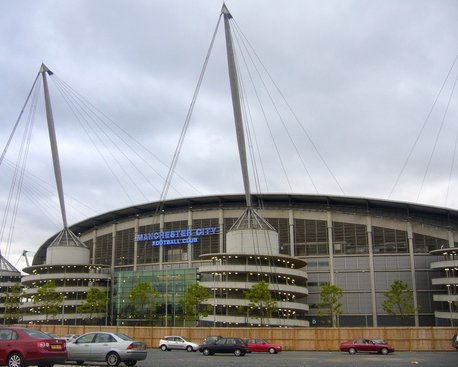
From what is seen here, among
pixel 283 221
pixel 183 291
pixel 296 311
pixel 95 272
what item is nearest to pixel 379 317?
pixel 296 311

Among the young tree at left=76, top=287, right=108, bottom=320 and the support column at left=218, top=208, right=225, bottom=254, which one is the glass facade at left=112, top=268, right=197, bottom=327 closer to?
the support column at left=218, top=208, right=225, bottom=254

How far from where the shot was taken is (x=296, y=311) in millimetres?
91750

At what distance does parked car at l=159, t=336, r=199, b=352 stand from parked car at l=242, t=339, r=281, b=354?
5178 millimetres

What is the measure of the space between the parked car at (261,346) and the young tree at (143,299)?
137ft

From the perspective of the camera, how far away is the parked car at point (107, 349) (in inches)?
1032

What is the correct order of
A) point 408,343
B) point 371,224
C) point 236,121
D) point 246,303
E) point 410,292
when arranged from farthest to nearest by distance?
point 371,224, point 410,292, point 246,303, point 236,121, point 408,343

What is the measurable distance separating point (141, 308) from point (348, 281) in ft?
121

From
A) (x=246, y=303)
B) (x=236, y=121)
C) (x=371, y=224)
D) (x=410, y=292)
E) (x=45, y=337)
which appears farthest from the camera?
(x=371, y=224)

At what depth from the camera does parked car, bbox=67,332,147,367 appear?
2620 centimetres

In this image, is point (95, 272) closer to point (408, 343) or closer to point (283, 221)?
point (283, 221)

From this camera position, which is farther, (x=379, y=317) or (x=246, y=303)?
(x=379, y=317)

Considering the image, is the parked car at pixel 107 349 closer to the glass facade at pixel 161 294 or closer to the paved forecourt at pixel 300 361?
the paved forecourt at pixel 300 361

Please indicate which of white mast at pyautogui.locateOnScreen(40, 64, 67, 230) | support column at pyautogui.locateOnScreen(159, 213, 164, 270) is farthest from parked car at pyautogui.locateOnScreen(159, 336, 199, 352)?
white mast at pyautogui.locateOnScreen(40, 64, 67, 230)

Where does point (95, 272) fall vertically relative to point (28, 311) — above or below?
above
